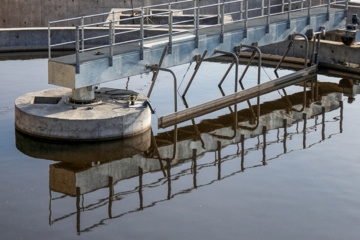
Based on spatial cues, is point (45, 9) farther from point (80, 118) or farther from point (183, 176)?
point (183, 176)

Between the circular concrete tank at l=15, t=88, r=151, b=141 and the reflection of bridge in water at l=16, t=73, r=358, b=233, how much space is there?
204 mm

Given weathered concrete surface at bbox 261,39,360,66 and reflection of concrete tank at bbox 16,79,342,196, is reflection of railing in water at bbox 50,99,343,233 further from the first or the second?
weathered concrete surface at bbox 261,39,360,66

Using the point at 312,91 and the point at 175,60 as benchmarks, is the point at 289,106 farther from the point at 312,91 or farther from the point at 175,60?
the point at 175,60

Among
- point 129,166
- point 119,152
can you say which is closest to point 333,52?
point 119,152

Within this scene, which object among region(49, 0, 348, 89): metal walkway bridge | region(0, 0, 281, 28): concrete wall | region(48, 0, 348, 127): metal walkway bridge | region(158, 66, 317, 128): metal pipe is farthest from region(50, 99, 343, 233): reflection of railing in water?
region(0, 0, 281, 28): concrete wall

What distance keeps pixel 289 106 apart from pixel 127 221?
27.4 ft

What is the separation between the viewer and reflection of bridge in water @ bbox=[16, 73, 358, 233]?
1287cm

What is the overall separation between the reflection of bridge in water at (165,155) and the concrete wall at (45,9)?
14941 millimetres

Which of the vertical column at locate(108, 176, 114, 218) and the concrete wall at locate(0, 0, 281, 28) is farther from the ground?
the concrete wall at locate(0, 0, 281, 28)

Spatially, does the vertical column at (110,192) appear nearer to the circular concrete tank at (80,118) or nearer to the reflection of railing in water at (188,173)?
the reflection of railing in water at (188,173)

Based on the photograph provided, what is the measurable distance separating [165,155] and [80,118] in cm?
181

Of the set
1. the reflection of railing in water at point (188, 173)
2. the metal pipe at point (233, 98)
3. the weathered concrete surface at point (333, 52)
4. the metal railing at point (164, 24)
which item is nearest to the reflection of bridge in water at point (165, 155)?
the reflection of railing in water at point (188, 173)

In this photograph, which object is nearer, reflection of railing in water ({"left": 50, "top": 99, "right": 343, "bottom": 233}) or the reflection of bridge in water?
reflection of railing in water ({"left": 50, "top": 99, "right": 343, "bottom": 233})

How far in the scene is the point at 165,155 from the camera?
48.8ft
